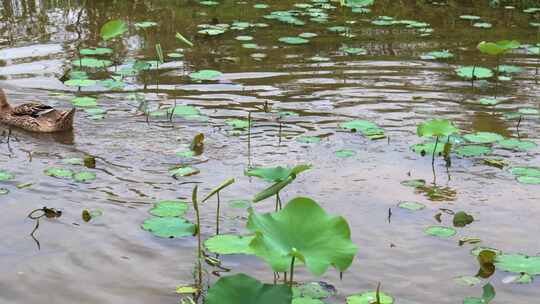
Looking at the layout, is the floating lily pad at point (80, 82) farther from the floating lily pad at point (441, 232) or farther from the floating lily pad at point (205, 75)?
the floating lily pad at point (441, 232)

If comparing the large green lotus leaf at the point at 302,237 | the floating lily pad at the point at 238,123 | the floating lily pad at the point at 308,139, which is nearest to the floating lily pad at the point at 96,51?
the floating lily pad at the point at 238,123

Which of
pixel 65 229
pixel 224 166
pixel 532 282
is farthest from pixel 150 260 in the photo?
pixel 532 282

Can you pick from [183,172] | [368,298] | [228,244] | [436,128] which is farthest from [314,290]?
[436,128]

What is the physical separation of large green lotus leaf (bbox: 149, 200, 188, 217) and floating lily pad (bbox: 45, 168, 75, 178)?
84 centimetres

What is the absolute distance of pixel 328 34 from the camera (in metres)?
9.78

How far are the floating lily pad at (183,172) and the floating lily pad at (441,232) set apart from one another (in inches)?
68.6

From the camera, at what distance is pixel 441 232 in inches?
182

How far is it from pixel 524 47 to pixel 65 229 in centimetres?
650

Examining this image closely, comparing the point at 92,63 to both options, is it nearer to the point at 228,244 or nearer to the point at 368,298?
the point at 228,244

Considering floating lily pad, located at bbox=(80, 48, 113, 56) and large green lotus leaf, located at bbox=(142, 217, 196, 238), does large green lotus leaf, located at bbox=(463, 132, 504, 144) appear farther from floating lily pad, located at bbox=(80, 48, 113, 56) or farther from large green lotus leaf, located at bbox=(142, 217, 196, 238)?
floating lily pad, located at bbox=(80, 48, 113, 56)

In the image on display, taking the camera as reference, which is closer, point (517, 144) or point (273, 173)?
point (273, 173)

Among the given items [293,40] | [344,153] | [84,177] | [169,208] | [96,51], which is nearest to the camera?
[169,208]

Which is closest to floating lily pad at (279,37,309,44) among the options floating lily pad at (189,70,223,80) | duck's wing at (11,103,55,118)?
floating lily pad at (189,70,223,80)

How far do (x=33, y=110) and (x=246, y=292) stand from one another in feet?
13.9
